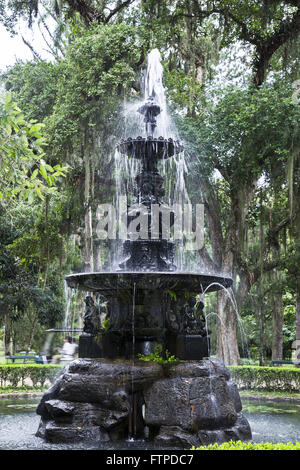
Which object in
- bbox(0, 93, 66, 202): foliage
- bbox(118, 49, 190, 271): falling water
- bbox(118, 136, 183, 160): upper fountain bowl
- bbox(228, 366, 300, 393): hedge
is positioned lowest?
bbox(228, 366, 300, 393): hedge

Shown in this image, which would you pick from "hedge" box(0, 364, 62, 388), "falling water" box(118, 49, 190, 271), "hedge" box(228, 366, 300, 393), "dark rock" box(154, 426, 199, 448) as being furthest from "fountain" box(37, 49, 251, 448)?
"hedge" box(228, 366, 300, 393)

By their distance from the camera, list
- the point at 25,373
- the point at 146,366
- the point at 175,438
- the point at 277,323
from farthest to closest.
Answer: the point at 277,323 → the point at 25,373 → the point at 146,366 → the point at 175,438

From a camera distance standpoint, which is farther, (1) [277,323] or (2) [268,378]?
(1) [277,323]

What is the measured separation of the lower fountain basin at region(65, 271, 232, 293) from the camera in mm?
7668

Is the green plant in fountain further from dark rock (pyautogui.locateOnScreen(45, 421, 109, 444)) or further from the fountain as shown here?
dark rock (pyautogui.locateOnScreen(45, 421, 109, 444))

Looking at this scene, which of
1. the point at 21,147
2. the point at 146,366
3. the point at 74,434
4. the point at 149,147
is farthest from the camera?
the point at 149,147

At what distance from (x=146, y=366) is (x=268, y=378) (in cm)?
822

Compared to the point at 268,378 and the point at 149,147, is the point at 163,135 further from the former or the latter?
the point at 268,378

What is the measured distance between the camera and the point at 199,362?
25.1 ft

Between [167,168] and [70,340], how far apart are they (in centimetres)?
768

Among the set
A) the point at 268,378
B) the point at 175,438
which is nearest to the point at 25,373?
the point at 268,378

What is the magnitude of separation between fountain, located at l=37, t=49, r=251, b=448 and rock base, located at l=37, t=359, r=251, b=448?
0.04ft

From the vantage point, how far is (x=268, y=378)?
14.6m

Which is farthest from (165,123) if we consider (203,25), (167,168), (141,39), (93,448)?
(93,448)
